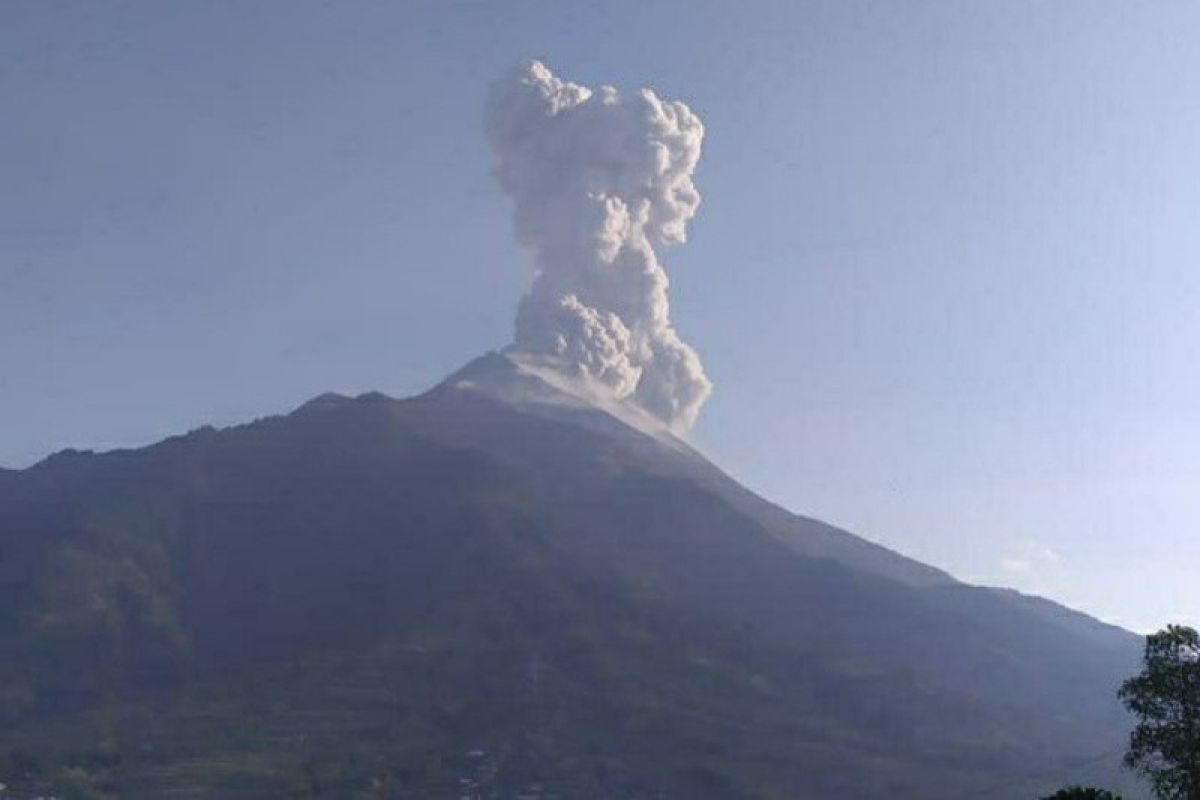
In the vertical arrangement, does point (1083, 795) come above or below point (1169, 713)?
below

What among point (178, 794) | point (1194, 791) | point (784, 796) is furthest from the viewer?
point (784, 796)

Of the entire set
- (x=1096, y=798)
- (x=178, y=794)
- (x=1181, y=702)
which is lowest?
(x=178, y=794)

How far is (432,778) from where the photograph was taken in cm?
18712

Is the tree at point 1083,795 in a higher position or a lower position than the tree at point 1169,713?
lower

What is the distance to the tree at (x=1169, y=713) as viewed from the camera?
36062 millimetres

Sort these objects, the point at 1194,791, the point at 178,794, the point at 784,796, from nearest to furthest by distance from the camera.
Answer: the point at 1194,791, the point at 178,794, the point at 784,796

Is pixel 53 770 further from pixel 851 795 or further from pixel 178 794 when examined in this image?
pixel 851 795

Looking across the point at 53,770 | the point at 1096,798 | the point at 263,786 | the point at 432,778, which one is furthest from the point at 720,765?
the point at 1096,798

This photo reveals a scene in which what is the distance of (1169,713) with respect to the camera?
37.1 m

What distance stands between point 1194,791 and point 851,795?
522ft

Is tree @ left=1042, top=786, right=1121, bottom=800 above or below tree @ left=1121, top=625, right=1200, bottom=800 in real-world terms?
below

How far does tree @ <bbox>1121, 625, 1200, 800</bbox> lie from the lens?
36.1 m

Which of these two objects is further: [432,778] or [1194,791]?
[432,778]

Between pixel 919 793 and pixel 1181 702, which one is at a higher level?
pixel 1181 702
